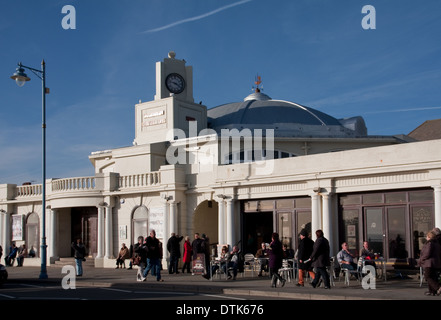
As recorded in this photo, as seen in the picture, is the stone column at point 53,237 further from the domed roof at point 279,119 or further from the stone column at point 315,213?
the stone column at point 315,213

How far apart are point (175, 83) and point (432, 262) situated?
79.6 feet

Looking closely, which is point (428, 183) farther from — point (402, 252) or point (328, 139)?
point (328, 139)

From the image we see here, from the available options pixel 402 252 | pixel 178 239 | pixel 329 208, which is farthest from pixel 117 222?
pixel 402 252

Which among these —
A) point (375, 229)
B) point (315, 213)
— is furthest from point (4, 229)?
point (375, 229)

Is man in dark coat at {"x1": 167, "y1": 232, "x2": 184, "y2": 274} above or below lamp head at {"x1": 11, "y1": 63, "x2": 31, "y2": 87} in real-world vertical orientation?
below

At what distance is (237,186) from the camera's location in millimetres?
23016

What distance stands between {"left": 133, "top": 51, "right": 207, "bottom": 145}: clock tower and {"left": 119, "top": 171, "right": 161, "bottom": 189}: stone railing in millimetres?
5762

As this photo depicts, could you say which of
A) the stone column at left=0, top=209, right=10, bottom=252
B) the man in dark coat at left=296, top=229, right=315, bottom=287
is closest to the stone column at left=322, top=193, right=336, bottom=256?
the man in dark coat at left=296, top=229, right=315, bottom=287

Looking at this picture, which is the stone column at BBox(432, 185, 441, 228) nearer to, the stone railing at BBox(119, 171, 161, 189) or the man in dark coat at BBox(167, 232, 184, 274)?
the man in dark coat at BBox(167, 232, 184, 274)

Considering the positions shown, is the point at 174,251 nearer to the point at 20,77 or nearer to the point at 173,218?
the point at 173,218

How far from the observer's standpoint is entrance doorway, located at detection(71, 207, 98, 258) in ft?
95.1

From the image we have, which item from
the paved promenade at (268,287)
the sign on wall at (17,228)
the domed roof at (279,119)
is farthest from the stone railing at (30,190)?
the domed roof at (279,119)

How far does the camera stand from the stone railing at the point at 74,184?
2795 cm
